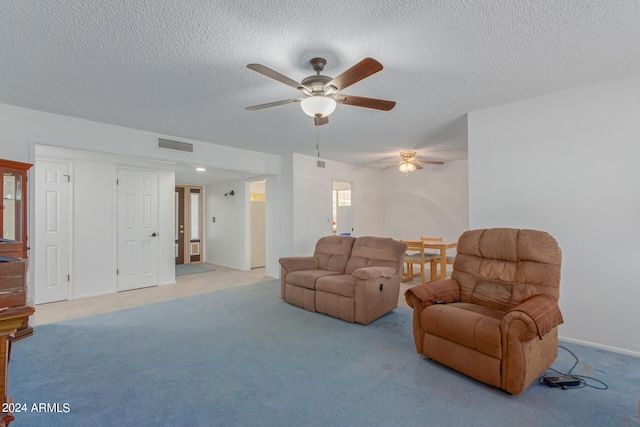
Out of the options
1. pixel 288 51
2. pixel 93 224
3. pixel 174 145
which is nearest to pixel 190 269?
pixel 93 224

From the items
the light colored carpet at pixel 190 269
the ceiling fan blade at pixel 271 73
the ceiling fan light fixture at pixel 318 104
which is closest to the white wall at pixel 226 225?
the light colored carpet at pixel 190 269

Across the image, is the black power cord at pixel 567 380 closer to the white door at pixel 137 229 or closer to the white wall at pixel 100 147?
the white wall at pixel 100 147

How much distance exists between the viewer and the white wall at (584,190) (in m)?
2.59

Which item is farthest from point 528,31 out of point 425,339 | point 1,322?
point 1,322

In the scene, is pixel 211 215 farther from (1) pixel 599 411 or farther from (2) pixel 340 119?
(1) pixel 599 411

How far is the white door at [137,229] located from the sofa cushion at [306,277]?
9.35 ft

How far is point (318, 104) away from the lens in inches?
88.0

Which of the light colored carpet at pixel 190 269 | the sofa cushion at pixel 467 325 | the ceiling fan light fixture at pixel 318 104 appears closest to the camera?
the sofa cushion at pixel 467 325

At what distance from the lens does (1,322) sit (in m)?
0.87

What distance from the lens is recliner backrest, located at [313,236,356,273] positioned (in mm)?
4176

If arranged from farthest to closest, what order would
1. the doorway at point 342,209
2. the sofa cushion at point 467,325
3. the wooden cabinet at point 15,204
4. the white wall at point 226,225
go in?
the doorway at point 342,209, the white wall at point 226,225, the wooden cabinet at point 15,204, the sofa cushion at point 467,325

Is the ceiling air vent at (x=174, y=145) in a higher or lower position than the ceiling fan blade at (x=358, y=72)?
higher

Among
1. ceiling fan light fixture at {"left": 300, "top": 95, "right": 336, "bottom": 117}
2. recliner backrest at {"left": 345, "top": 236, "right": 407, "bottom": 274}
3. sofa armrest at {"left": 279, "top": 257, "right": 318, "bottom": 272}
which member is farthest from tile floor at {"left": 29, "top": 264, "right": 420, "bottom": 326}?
ceiling fan light fixture at {"left": 300, "top": 95, "right": 336, "bottom": 117}

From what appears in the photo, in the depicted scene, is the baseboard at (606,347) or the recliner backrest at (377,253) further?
the recliner backrest at (377,253)
